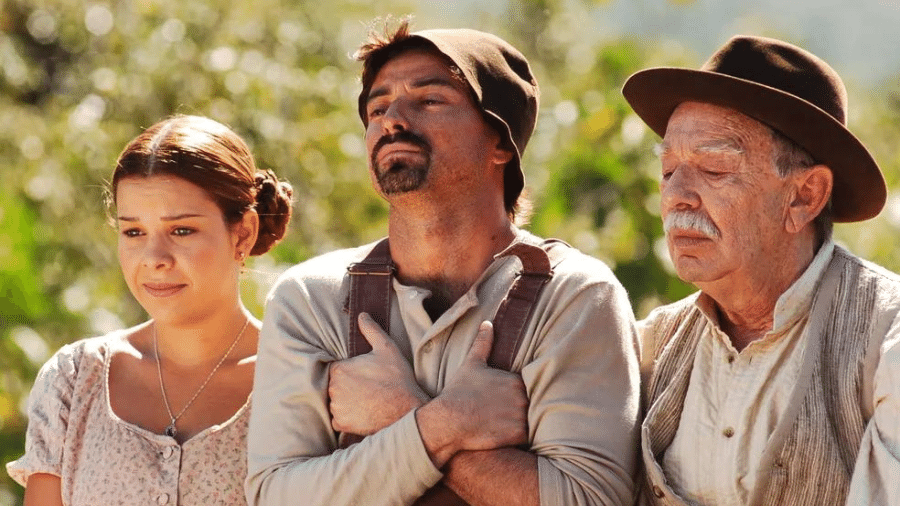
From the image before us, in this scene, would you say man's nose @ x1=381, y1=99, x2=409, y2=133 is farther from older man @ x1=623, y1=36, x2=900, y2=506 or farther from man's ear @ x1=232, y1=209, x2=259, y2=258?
man's ear @ x1=232, y1=209, x2=259, y2=258

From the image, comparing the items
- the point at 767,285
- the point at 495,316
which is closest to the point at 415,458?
the point at 495,316

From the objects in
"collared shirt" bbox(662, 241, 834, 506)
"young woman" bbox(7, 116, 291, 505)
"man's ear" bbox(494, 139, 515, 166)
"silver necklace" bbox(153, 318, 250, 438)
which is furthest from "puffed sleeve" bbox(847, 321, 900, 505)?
"silver necklace" bbox(153, 318, 250, 438)

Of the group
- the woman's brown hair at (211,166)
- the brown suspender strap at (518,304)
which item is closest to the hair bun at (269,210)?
the woman's brown hair at (211,166)

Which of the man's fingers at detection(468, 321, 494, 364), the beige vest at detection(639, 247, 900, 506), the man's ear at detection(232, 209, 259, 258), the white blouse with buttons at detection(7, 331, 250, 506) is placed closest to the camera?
the beige vest at detection(639, 247, 900, 506)

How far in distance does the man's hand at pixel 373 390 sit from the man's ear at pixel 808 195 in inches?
40.2

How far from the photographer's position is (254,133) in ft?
30.5

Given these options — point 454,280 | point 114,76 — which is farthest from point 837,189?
point 114,76

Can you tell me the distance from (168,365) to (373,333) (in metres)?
0.96

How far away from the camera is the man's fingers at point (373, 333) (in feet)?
12.1

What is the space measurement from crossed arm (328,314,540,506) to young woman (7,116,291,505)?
0.68 metres

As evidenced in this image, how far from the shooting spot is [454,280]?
12.6 feet

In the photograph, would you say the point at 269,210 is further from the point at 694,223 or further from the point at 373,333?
the point at 694,223

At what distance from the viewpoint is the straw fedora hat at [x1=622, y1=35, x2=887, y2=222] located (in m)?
3.56

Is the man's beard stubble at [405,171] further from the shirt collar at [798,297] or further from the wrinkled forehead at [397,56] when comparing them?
the shirt collar at [798,297]
